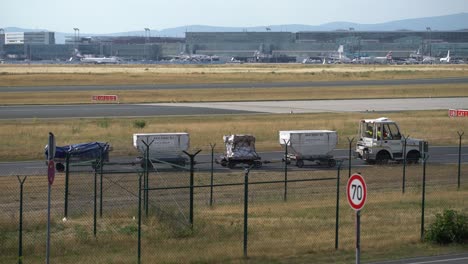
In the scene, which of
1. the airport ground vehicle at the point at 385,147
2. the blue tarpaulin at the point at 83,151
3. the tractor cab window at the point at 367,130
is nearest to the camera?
the blue tarpaulin at the point at 83,151

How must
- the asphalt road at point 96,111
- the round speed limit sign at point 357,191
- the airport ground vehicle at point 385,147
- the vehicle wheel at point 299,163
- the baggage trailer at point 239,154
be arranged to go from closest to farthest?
the round speed limit sign at point 357,191 < the baggage trailer at point 239,154 < the vehicle wheel at point 299,163 < the airport ground vehicle at point 385,147 < the asphalt road at point 96,111

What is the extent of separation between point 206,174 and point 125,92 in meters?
60.1

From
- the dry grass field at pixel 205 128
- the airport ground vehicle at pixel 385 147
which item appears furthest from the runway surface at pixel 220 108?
the airport ground vehicle at pixel 385 147

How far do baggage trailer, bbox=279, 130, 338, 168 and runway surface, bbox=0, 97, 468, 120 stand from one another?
2886 cm

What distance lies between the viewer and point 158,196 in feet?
84.0

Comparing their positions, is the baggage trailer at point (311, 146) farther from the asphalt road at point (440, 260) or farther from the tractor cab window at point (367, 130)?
the asphalt road at point (440, 260)

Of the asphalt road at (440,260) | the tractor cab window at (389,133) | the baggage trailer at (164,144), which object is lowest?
the asphalt road at (440,260)

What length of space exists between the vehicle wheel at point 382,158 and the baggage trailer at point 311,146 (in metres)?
2.27

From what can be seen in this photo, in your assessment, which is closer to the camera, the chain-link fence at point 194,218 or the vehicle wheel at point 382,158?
the chain-link fence at point 194,218

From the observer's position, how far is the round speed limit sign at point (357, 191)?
14953 mm

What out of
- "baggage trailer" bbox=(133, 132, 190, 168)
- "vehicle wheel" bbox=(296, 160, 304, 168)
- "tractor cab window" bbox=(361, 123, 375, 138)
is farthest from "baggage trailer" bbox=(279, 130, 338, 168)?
"baggage trailer" bbox=(133, 132, 190, 168)

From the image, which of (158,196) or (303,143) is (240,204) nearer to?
(158,196)

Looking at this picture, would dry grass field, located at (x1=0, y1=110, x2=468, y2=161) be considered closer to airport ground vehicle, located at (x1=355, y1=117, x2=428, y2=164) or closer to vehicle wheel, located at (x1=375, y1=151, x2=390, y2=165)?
airport ground vehicle, located at (x1=355, y1=117, x2=428, y2=164)

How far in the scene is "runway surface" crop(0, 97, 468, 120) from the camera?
223 feet
